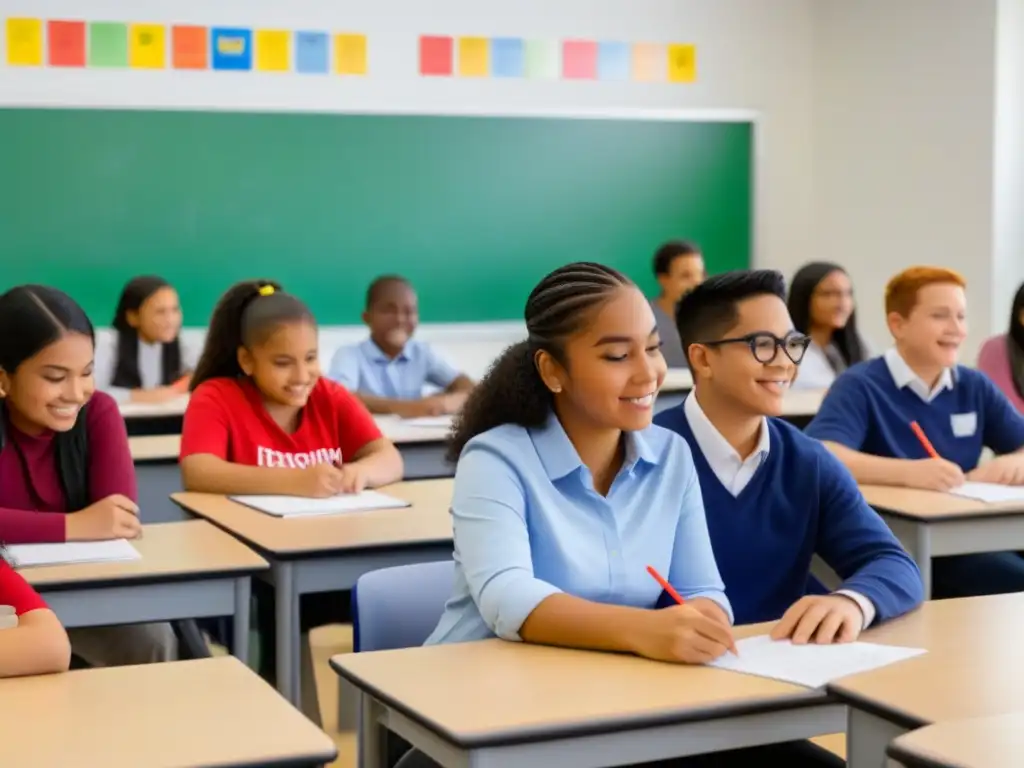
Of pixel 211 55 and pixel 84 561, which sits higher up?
pixel 211 55

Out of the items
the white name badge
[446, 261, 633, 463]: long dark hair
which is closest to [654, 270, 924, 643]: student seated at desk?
[446, 261, 633, 463]: long dark hair

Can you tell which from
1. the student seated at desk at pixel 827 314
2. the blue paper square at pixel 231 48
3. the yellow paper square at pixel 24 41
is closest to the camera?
A: the student seated at desk at pixel 827 314

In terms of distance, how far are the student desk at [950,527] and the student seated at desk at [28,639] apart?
5.93ft

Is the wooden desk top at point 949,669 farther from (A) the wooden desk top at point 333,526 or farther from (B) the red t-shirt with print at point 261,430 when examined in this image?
(B) the red t-shirt with print at point 261,430

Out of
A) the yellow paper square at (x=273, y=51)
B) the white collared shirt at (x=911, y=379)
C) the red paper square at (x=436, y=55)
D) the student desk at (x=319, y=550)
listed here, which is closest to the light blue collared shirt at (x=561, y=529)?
the student desk at (x=319, y=550)

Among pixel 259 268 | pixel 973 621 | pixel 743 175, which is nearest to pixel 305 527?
pixel 973 621

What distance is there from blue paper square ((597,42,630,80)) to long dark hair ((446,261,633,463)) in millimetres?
4831

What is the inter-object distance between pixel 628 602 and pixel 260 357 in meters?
1.61

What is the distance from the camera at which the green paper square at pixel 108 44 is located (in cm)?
594

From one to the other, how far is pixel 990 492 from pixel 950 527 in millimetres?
274

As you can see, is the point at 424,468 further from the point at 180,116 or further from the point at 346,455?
the point at 180,116

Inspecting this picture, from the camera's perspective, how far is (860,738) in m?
1.70

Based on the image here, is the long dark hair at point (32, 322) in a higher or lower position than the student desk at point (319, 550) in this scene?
higher

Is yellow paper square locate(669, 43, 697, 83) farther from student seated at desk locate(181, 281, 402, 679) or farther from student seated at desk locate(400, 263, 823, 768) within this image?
student seated at desk locate(400, 263, 823, 768)
